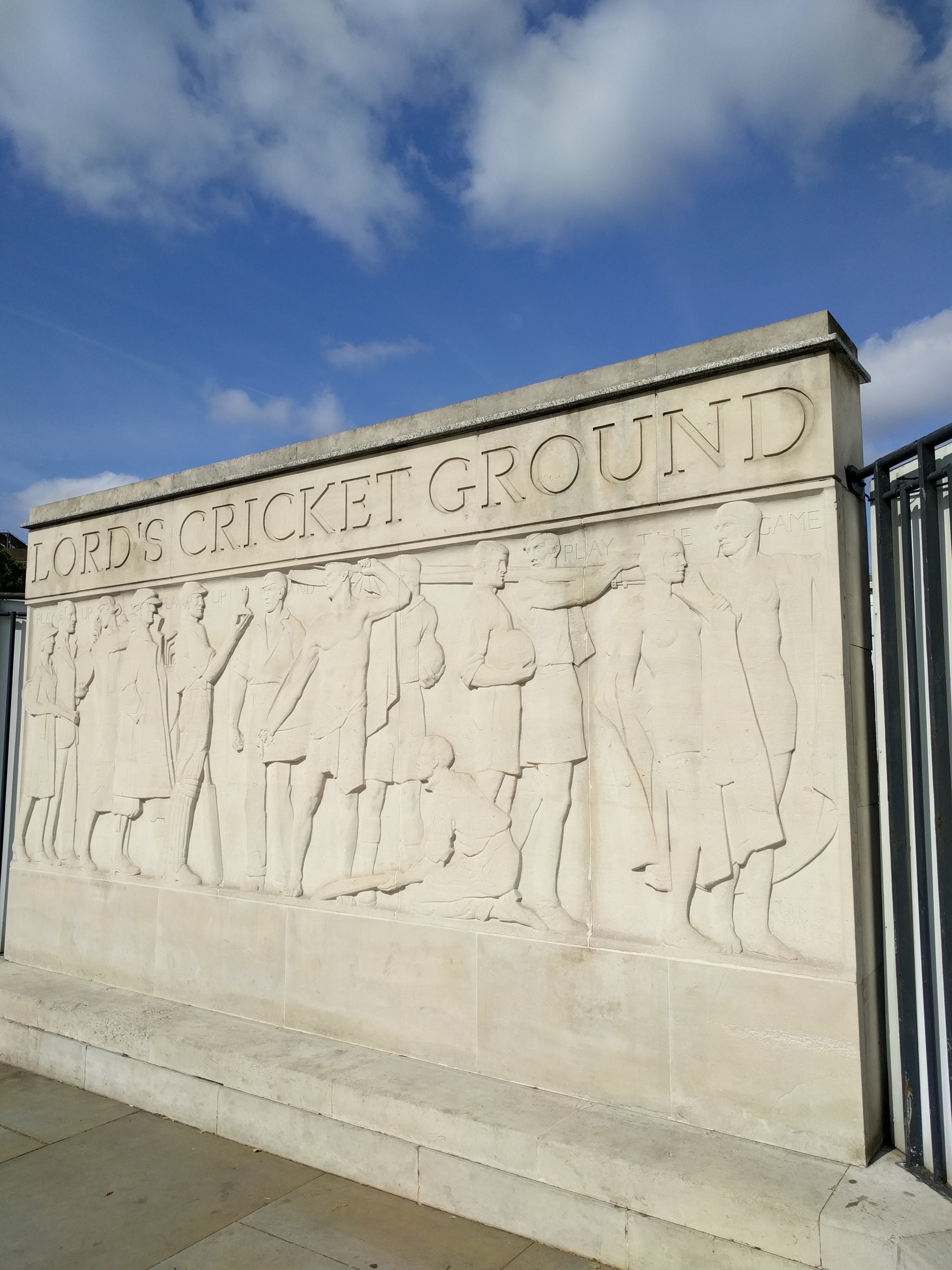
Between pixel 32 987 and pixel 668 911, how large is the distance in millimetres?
4955

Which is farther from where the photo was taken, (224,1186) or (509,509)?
(509,509)

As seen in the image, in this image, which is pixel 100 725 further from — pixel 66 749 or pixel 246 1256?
pixel 246 1256

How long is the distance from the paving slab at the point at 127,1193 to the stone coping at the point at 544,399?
422 cm

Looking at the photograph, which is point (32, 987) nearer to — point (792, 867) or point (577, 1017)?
point (577, 1017)

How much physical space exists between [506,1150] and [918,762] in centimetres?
264

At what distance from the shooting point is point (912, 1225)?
3.33 meters

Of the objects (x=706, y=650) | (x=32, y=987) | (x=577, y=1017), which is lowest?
(x=32, y=987)

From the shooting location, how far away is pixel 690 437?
14.9 ft

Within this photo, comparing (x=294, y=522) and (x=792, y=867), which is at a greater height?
(x=294, y=522)

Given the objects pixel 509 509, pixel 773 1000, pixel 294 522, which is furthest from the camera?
pixel 294 522

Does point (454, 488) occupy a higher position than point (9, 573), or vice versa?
point (9, 573)

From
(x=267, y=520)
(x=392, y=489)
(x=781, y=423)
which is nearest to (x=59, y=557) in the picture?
(x=267, y=520)

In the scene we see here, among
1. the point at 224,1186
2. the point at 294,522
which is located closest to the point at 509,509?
the point at 294,522

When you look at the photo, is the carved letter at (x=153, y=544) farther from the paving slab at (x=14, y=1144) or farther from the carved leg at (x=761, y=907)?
the carved leg at (x=761, y=907)
